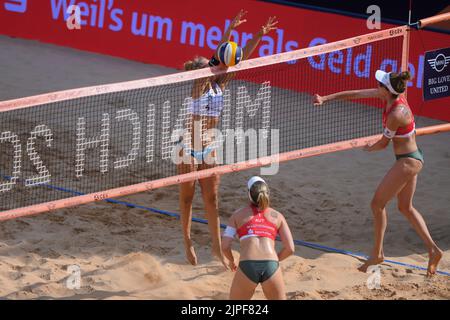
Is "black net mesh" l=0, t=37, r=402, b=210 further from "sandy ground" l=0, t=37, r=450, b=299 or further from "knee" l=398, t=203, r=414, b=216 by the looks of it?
"knee" l=398, t=203, r=414, b=216

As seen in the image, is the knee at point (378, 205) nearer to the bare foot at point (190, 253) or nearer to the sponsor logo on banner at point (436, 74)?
the sponsor logo on banner at point (436, 74)

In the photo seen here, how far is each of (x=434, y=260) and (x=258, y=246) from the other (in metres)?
2.74

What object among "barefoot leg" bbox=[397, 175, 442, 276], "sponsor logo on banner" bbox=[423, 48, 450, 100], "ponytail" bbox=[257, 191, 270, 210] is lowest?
"barefoot leg" bbox=[397, 175, 442, 276]

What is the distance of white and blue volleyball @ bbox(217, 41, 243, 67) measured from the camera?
32.7 ft

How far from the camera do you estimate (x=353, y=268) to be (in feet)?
35.3

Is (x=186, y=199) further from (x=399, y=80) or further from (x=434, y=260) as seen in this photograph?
(x=434, y=260)

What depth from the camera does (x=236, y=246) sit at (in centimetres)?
1146

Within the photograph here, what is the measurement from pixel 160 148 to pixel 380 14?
474 centimetres

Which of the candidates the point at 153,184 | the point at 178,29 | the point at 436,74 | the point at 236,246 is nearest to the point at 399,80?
the point at 436,74

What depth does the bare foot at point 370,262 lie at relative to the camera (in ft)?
33.9

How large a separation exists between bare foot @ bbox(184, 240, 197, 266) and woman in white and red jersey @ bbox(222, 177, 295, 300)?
5.89 feet

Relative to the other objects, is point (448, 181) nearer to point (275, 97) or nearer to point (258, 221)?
point (275, 97)

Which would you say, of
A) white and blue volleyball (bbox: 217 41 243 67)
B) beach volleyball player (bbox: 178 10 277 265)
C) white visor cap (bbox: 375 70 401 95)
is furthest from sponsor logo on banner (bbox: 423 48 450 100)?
white and blue volleyball (bbox: 217 41 243 67)

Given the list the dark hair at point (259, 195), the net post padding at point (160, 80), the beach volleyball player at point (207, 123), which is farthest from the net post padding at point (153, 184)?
the dark hair at point (259, 195)
